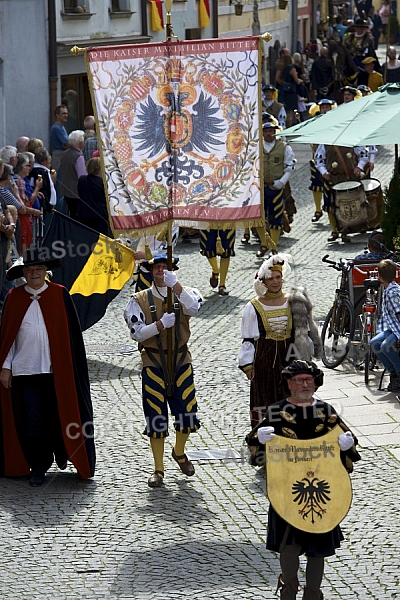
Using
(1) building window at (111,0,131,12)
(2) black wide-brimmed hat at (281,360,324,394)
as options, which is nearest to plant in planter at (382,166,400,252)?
(2) black wide-brimmed hat at (281,360,324,394)

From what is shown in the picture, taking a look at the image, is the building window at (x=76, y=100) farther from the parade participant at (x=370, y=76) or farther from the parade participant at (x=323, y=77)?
the parade participant at (x=370, y=76)

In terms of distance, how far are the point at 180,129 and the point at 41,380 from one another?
6.54 ft

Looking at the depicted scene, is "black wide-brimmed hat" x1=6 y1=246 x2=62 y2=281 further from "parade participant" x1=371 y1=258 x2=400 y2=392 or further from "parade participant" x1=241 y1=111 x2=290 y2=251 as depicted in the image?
"parade participant" x1=241 y1=111 x2=290 y2=251

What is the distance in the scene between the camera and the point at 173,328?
1029 cm

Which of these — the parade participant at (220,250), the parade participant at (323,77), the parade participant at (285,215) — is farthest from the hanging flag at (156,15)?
the parade participant at (220,250)

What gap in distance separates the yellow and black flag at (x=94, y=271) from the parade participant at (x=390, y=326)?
110 inches

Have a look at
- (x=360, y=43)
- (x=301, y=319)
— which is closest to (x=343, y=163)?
(x=301, y=319)

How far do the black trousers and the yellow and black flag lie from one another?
12.4ft

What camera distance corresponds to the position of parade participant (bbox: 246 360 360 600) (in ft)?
25.1

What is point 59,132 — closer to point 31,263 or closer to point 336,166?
point 336,166

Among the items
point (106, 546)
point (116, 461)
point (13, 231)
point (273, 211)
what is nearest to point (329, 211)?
point (273, 211)

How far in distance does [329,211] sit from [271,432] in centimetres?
1329

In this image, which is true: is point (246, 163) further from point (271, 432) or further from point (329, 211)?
point (329, 211)

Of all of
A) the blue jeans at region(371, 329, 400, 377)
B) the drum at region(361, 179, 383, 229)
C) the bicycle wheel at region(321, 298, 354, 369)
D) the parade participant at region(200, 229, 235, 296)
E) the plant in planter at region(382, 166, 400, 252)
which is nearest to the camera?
the blue jeans at region(371, 329, 400, 377)
